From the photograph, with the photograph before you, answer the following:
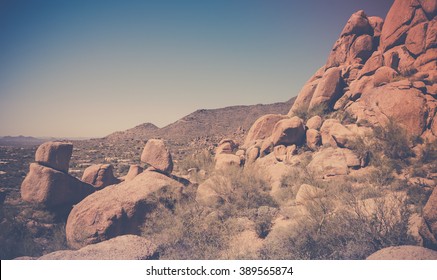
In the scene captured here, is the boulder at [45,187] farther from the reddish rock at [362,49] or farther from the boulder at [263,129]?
the reddish rock at [362,49]

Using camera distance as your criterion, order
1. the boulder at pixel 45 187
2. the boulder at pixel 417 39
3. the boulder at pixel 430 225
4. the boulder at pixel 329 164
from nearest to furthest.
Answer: the boulder at pixel 430 225 < the boulder at pixel 45 187 < the boulder at pixel 329 164 < the boulder at pixel 417 39

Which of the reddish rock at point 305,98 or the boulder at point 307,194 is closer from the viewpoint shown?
the boulder at point 307,194

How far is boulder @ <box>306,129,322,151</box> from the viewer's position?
12.4 metres

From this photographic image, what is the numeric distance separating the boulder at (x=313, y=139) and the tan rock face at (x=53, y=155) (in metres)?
11.2

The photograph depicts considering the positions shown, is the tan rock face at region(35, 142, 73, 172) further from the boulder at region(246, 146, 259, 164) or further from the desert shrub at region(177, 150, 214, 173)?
the boulder at region(246, 146, 259, 164)

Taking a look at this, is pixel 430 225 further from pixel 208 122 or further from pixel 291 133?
pixel 208 122

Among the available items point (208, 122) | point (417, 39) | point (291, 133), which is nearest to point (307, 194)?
point (291, 133)

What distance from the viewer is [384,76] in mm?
12703

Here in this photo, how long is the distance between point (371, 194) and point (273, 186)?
3.68 m

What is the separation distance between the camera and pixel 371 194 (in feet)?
24.6

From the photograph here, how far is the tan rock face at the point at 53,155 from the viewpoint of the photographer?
864 centimetres

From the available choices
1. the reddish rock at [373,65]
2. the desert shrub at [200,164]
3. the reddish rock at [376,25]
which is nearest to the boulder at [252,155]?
the desert shrub at [200,164]

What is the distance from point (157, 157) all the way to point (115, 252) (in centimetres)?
489
